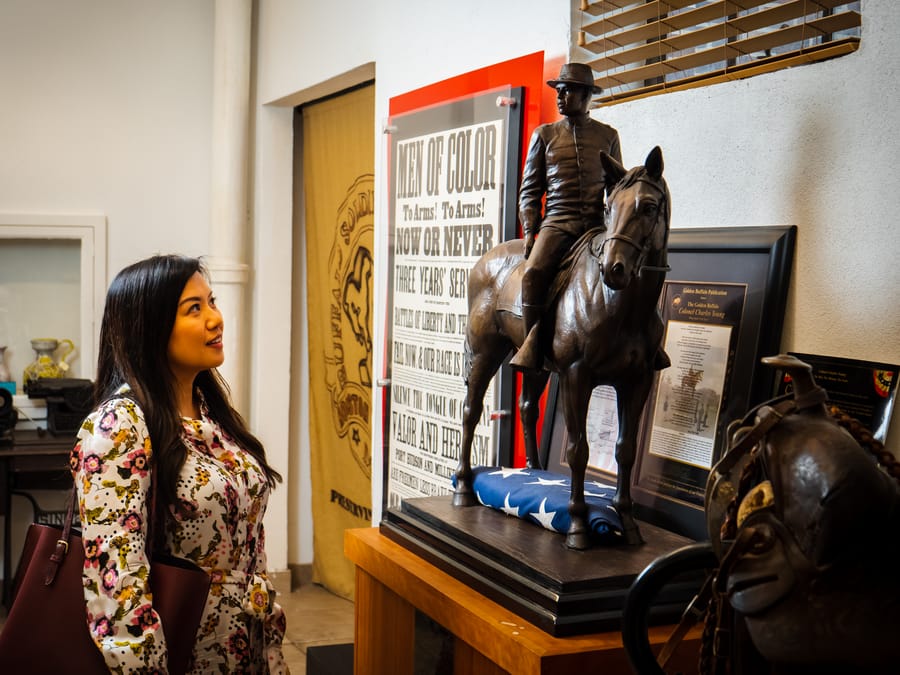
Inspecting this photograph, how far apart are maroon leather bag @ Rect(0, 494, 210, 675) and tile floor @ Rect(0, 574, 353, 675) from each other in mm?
2354

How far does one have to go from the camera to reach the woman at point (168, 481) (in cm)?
159

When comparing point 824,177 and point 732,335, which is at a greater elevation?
point 824,177

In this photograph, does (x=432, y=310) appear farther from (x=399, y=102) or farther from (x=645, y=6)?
(x=645, y=6)

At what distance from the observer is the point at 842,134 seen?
1.62 m

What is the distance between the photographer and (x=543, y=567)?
1482 millimetres

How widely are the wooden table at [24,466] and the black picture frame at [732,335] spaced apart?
309 cm

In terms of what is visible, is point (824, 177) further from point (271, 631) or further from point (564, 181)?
point (271, 631)

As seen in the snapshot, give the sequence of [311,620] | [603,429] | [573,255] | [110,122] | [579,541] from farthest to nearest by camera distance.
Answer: [110,122]
[311,620]
[603,429]
[573,255]
[579,541]

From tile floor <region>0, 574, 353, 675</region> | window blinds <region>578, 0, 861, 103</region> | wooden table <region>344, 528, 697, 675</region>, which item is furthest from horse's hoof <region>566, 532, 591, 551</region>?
tile floor <region>0, 574, 353, 675</region>

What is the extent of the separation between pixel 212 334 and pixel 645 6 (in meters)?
1.13

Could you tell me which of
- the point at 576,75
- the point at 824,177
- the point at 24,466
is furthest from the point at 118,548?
the point at 24,466

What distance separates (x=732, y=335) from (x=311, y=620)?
3.20 meters

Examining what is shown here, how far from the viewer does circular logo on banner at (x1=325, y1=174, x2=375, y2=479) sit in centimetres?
434

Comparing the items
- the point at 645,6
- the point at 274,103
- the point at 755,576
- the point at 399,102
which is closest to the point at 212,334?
the point at 645,6
